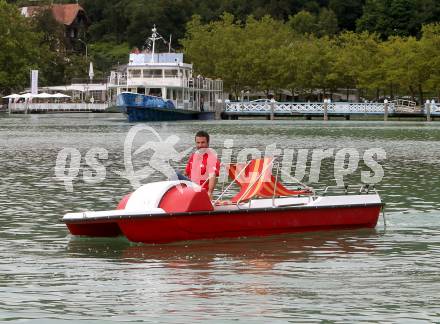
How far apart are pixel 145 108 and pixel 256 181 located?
261 feet

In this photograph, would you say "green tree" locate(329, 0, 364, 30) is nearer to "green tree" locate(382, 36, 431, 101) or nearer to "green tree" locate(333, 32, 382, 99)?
"green tree" locate(333, 32, 382, 99)

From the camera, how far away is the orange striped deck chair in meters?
23.4

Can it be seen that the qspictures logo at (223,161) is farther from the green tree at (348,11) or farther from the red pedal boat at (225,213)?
the green tree at (348,11)

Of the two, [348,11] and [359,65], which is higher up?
[348,11]

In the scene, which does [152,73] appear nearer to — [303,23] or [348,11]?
[303,23]

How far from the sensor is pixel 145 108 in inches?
4048

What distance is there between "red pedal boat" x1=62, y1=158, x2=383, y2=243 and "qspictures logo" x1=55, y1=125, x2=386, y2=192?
8293 millimetres

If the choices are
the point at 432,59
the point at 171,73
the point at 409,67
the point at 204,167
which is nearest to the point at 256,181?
the point at 204,167

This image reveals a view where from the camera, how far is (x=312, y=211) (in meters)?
23.1

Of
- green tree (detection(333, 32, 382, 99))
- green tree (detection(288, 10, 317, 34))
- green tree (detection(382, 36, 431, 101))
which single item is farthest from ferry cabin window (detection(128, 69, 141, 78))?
green tree (detection(288, 10, 317, 34))

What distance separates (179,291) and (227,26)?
127 m

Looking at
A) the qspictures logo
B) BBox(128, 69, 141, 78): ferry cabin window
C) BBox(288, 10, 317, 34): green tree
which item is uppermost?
BBox(288, 10, 317, 34): green tree

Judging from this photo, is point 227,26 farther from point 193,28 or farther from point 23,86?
point 23,86

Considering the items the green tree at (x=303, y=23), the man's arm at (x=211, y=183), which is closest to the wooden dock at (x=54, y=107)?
the green tree at (x=303, y=23)
